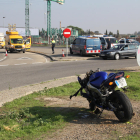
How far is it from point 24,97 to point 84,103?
1838 millimetres

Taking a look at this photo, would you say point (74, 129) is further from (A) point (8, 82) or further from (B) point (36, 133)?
(A) point (8, 82)

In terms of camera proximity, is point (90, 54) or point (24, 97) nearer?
point (24, 97)

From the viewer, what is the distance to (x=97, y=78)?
5273mm

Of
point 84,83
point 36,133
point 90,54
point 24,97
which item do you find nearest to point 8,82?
point 24,97

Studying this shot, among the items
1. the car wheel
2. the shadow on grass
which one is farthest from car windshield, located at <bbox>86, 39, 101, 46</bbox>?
the shadow on grass

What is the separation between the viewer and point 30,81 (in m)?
11.0

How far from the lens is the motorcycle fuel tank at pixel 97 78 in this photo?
5152 millimetres

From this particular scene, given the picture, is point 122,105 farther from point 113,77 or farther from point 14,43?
point 14,43

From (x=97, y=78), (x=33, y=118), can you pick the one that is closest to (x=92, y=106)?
(x=97, y=78)

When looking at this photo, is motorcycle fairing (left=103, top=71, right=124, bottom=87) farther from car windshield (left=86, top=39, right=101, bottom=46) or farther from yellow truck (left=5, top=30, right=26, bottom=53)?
yellow truck (left=5, top=30, right=26, bottom=53)

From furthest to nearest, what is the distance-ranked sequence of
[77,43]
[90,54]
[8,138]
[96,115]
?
1. [77,43]
2. [90,54]
3. [96,115]
4. [8,138]

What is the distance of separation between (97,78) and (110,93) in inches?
16.9

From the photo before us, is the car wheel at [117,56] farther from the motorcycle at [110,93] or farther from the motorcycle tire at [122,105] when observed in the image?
the motorcycle tire at [122,105]

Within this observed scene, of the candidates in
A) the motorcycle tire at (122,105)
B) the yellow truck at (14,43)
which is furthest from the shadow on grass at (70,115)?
the yellow truck at (14,43)
